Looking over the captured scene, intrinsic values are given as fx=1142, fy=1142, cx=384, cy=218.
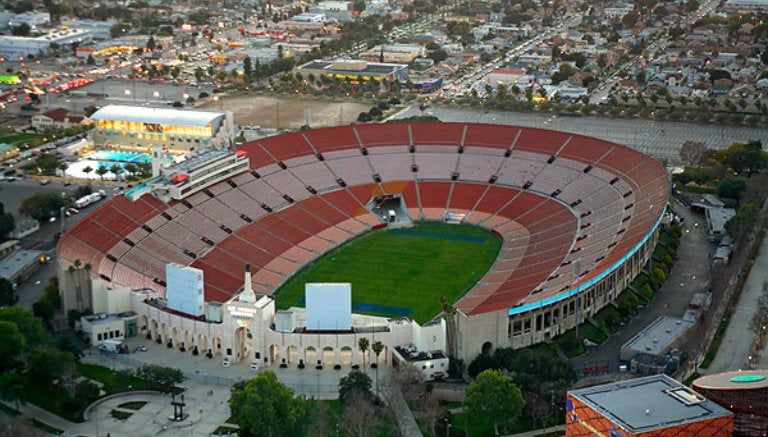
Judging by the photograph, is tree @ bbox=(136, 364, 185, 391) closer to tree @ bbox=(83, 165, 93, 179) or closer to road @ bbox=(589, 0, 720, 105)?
tree @ bbox=(83, 165, 93, 179)

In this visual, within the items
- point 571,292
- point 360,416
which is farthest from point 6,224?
point 571,292

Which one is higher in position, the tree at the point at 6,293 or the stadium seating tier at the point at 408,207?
the stadium seating tier at the point at 408,207

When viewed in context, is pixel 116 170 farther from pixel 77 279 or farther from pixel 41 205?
pixel 77 279

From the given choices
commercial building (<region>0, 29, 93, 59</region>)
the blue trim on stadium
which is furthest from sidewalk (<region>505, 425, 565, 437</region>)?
commercial building (<region>0, 29, 93, 59</region>)

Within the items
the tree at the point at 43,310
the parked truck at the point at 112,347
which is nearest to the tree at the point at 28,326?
the parked truck at the point at 112,347

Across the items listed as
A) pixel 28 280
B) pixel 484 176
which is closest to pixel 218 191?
pixel 28 280

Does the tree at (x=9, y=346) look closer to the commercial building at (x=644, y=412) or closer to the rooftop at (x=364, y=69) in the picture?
the commercial building at (x=644, y=412)

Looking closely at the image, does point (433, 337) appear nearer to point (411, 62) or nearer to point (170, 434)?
point (170, 434)
